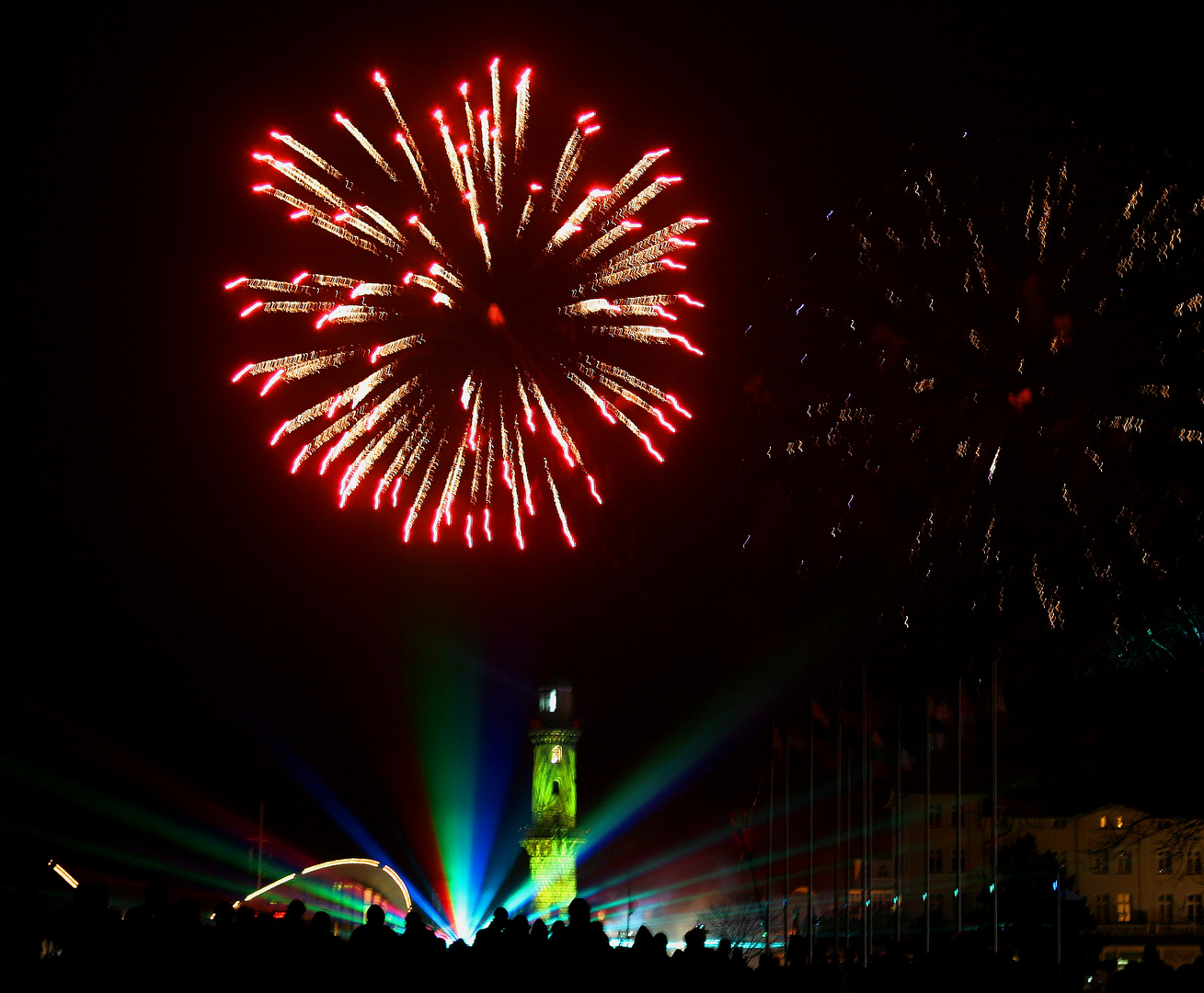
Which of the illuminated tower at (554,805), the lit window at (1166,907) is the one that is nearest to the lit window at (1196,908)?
the lit window at (1166,907)

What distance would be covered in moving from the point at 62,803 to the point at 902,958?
52590 mm

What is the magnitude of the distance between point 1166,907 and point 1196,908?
49.3 inches

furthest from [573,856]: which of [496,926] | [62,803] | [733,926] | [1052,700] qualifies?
[496,926]

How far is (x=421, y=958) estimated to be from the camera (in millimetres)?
11258

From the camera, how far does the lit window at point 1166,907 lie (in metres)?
61.3

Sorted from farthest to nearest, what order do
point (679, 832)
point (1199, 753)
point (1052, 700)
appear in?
1. point (679, 832)
2. point (1052, 700)
3. point (1199, 753)

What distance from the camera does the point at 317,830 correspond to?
87.9m

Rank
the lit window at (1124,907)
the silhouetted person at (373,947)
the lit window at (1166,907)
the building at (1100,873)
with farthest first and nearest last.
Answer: the lit window at (1124,907)
the lit window at (1166,907)
the building at (1100,873)
the silhouetted person at (373,947)

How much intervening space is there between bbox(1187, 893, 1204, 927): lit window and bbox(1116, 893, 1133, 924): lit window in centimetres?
226

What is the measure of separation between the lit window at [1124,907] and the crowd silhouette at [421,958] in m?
53.8

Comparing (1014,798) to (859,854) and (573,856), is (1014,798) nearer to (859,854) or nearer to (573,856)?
(859,854)

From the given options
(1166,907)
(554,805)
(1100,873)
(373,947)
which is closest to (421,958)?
(373,947)

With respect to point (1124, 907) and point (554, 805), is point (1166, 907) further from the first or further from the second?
point (554, 805)

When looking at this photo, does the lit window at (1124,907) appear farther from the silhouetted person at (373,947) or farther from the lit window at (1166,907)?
the silhouetted person at (373,947)
